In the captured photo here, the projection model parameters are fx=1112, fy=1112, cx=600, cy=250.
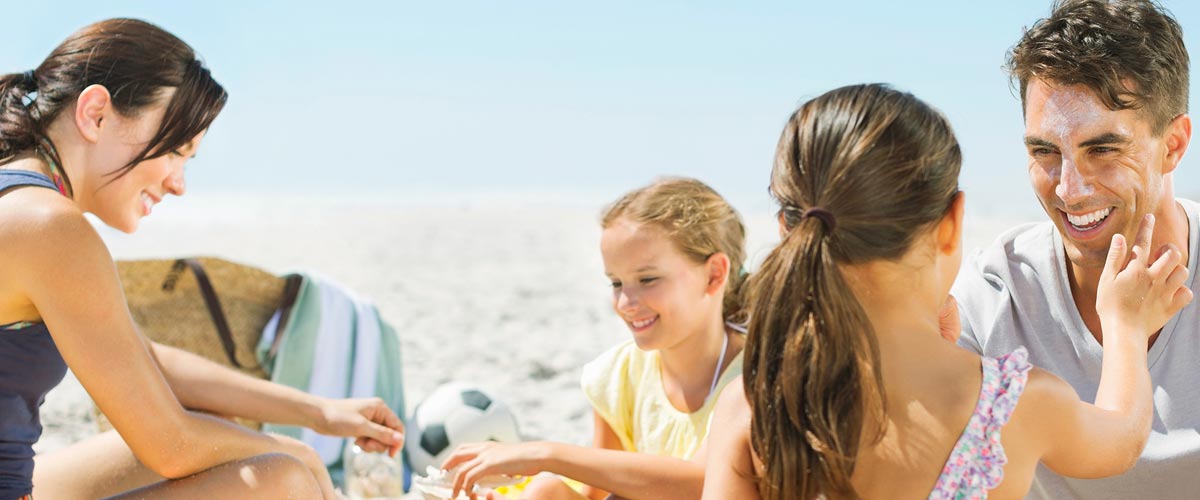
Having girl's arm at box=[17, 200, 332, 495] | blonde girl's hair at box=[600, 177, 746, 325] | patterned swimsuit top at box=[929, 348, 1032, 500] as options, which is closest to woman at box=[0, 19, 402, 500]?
girl's arm at box=[17, 200, 332, 495]

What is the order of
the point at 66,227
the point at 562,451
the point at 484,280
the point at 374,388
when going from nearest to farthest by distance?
the point at 66,227, the point at 562,451, the point at 374,388, the point at 484,280

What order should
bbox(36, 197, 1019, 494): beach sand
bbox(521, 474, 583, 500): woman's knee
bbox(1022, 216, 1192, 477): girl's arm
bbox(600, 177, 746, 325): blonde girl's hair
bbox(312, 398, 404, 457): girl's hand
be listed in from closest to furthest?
1. bbox(1022, 216, 1192, 477): girl's arm
2. bbox(521, 474, 583, 500): woman's knee
3. bbox(312, 398, 404, 457): girl's hand
4. bbox(600, 177, 746, 325): blonde girl's hair
5. bbox(36, 197, 1019, 494): beach sand

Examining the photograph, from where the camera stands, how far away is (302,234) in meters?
23.7

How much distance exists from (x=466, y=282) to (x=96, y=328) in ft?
33.1

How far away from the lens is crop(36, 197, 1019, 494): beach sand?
21.2 ft

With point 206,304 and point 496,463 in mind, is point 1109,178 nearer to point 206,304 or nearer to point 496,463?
point 496,463

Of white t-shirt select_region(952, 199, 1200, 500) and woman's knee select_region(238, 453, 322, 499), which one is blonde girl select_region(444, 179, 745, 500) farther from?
woman's knee select_region(238, 453, 322, 499)

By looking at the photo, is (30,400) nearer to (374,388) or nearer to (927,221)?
(927,221)

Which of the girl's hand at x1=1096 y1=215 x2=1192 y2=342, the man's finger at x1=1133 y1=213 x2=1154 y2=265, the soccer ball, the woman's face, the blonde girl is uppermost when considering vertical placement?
the man's finger at x1=1133 y1=213 x2=1154 y2=265

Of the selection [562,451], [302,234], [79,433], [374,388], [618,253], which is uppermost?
[618,253]

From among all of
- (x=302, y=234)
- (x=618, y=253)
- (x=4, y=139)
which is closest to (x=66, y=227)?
(x=4, y=139)

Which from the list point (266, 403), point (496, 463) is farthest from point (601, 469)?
point (266, 403)

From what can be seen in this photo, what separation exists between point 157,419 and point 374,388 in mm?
2906

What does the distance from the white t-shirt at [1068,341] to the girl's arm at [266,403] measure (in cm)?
177
